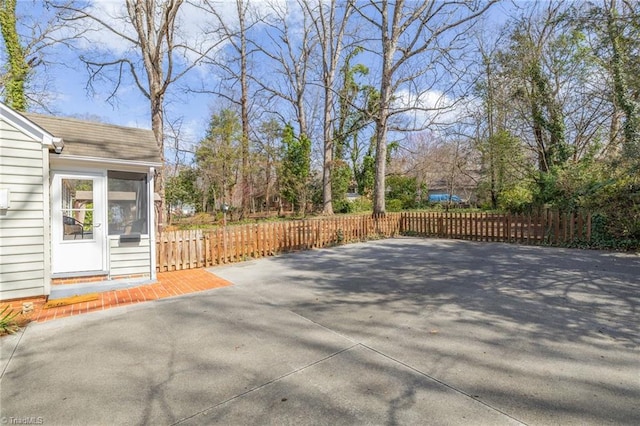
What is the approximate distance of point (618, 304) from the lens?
444 cm

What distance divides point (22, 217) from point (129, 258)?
1789 millimetres

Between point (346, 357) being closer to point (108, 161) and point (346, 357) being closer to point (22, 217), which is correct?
point (22, 217)

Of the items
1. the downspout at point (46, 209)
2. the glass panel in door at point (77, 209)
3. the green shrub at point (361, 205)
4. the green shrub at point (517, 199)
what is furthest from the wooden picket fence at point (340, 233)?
the green shrub at point (361, 205)

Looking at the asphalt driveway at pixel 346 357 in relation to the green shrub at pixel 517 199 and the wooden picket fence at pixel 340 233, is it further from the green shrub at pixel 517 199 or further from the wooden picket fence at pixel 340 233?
the green shrub at pixel 517 199

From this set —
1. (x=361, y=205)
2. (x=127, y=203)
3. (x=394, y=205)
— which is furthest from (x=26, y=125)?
(x=394, y=205)

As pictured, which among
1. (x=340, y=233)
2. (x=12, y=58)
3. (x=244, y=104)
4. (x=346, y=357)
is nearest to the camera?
(x=346, y=357)

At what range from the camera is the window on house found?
237 inches

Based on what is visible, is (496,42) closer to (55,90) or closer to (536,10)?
(536,10)

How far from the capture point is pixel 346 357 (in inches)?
123

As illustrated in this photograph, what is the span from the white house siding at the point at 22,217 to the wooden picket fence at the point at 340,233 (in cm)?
224

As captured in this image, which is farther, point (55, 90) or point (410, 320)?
point (55, 90)

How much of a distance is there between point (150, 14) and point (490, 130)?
54.3ft

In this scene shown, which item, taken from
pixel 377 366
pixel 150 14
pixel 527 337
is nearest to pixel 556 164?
pixel 527 337

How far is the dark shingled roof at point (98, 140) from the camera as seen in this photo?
19.0ft
